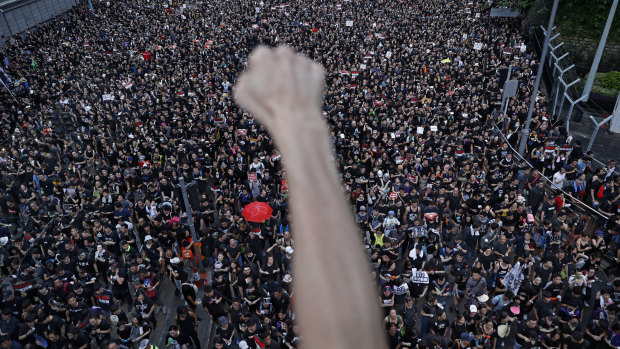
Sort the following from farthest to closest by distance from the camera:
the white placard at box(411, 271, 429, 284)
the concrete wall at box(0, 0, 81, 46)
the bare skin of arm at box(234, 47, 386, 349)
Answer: the concrete wall at box(0, 0, 81, 46), the white placard at box(411, 271, 429, 284), the bare skin of arm at box(234, 47, 386, 349)

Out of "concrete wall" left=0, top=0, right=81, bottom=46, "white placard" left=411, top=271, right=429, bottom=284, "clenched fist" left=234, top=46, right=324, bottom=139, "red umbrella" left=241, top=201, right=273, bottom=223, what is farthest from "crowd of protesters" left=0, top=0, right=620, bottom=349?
"concrete wall" left=0, top=0, right=81, bottom=46

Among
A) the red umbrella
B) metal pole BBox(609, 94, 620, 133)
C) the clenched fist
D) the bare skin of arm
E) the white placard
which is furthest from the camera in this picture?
metal pole BBox(609, 94, 620, 133)

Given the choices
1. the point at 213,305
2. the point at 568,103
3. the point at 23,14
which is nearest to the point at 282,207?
the point at 213,305

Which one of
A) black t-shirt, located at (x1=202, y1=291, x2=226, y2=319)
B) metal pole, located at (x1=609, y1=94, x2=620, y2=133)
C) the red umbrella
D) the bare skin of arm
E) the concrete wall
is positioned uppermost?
the bare skin of arm

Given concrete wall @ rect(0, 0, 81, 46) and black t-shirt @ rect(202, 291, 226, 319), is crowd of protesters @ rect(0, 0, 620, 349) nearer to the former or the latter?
black t-shirt @ rect(202, 291, 226, 319)

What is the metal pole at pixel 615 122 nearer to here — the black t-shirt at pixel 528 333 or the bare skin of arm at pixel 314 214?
the black t-shirt at pixel 528 333

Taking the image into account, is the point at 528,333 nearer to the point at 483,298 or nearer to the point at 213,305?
the point at 483,298

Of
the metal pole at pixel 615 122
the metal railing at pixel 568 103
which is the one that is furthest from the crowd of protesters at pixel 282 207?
the metal pole at pixel 615 122
